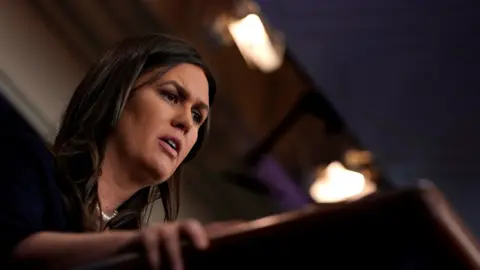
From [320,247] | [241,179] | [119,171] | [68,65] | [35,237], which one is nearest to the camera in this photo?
[320,247]

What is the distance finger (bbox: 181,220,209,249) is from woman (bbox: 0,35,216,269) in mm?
178

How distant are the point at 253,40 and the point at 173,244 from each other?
2171mm

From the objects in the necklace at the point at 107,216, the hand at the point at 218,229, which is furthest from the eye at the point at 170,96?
the hand at the point at 218,229

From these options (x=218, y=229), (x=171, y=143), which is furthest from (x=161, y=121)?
(x=218, y=229)

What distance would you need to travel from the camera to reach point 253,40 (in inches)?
108

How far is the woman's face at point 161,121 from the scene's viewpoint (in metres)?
0.91

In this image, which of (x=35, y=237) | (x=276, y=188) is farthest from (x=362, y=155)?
(x=35, y=237)

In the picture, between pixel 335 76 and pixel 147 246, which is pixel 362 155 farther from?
pixel 147 246

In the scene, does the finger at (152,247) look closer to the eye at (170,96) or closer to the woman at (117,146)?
the woman at (117,146)

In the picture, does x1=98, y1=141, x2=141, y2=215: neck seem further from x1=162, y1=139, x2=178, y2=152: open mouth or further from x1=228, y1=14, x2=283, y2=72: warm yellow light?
x1=228, y1=14, x2=283, y2=72: warm yellow light

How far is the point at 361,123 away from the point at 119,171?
9.27 feet

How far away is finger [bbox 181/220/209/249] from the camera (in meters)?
0.59

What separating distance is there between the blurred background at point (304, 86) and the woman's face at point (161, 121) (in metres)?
1.27

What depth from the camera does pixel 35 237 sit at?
0.70m
